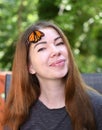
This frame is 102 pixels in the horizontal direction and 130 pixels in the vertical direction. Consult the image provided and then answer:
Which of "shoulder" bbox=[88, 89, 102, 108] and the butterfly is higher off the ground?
the butterfly

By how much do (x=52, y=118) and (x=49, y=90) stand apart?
0.18 m

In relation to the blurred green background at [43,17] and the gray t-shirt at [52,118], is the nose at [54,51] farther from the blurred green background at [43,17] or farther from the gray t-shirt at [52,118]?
the blurred green background at [43,17]

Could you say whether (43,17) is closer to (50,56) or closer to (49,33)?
(49,33)

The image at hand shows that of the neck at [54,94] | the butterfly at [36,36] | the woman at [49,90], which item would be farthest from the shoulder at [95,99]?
the butterfly at [36,36]

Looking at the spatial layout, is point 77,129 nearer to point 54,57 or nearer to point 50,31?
point 54,57

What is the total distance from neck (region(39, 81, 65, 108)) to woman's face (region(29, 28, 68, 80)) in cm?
8

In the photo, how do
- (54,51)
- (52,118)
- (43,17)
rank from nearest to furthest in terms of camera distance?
(54,51) < (52,118) < (43,17)

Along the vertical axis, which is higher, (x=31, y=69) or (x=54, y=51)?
(x=54, y=51)

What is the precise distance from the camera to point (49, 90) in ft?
8.64

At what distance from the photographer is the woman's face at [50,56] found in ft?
8.04

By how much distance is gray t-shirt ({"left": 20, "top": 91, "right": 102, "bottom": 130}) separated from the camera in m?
2.57

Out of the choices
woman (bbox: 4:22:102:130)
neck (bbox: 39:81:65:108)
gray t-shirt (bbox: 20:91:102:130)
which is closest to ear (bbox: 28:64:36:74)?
woman (bbox: 4:22:102:130)

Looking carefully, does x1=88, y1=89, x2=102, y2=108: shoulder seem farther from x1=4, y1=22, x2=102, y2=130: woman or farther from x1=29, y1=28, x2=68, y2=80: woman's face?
x1=29, y1=28, x2=68, y2=80: woman's face

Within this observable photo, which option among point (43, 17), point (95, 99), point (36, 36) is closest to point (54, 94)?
point (95, 99)
